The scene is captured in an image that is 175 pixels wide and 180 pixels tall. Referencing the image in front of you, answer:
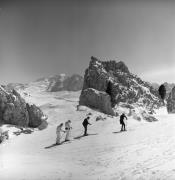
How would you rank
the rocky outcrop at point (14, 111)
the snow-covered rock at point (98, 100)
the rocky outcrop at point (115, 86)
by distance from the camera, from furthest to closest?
the rocky outcrop at point (115, 86)
the snow-covered rock at point (98, 100)
the rocky outcrop at point (14, 111)

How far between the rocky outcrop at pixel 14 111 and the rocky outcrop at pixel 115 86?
18.5 meters

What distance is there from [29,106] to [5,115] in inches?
175

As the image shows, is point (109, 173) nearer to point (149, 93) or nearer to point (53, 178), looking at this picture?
point (53, 178)

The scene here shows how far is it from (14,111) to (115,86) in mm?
31778

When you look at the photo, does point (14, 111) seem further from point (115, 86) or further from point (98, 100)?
point (115, 86)

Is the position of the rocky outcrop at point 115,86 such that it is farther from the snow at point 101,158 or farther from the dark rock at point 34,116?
the snow at point 101,158

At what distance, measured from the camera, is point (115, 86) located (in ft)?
211

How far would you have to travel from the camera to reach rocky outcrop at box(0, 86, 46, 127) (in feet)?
122

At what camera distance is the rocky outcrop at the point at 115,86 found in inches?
2409

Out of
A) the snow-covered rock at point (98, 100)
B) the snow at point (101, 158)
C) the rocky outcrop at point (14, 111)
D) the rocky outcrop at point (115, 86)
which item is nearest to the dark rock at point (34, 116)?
the rocky outcrop at point (14, 111)

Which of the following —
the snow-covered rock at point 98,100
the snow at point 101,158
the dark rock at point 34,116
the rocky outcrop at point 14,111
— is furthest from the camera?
the snow-covered rock at point 98,100

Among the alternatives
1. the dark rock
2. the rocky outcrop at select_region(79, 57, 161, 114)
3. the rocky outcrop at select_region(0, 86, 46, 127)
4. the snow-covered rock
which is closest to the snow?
the rocky outcrop at select_region(0, 86, 46, 127)

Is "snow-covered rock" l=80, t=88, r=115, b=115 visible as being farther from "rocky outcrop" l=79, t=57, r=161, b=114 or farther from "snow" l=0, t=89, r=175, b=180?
"snow" l=0, t=89, r=175, b=180

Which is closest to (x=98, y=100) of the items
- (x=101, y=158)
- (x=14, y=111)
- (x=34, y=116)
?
(x=34, y=116)
